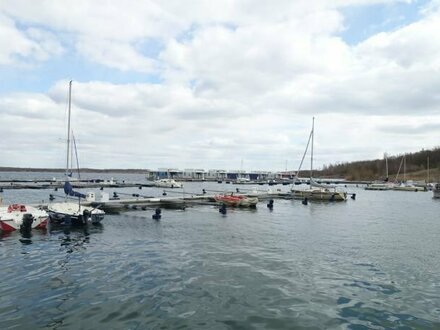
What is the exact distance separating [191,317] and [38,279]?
26.5 feet

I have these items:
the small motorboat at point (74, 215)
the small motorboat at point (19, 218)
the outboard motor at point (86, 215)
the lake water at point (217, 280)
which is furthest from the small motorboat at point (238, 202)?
the small motorboat at point (19, 218)

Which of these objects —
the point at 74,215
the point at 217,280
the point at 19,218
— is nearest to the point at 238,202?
the point at 74,215

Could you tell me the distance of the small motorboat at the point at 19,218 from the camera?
3069 cm

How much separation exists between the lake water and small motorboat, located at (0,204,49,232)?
4.58ft

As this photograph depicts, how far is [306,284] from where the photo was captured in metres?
17.6

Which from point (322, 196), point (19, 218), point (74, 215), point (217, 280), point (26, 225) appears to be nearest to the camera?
point (217, 280)

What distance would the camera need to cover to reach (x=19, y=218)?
103 feet

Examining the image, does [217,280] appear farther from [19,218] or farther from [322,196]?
[322,196]

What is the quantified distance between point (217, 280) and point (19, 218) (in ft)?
66.8

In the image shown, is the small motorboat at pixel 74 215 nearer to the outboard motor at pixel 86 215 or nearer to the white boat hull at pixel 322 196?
the outboard motor at pixel 86 215

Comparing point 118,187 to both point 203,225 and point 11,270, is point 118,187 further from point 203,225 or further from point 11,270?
point 11,270

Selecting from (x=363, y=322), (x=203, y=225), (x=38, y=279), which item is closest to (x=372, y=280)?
(x=363, y=322)

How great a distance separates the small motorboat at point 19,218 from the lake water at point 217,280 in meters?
1.40

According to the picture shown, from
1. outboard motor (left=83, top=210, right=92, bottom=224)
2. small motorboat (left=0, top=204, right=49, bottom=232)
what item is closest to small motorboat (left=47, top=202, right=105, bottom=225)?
outboard motor (left=83, top=210, right=92, bottom=224)
